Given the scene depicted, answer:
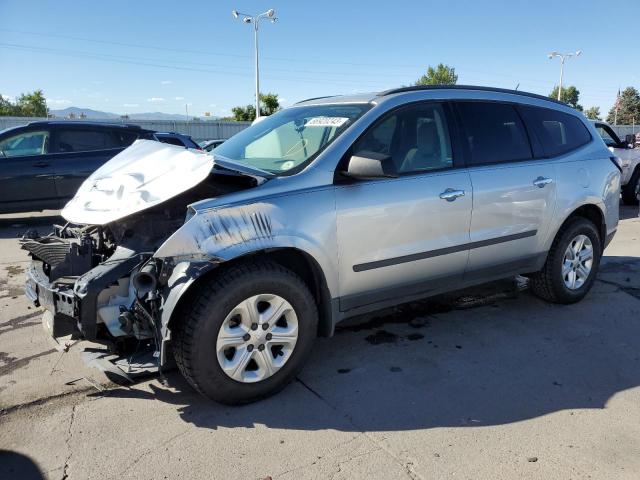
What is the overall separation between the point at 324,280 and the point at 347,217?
414 millimetres

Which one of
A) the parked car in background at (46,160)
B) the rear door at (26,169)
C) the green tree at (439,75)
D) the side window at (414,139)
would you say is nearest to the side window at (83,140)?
the parked car in background at (46,160)

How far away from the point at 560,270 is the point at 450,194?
162cm

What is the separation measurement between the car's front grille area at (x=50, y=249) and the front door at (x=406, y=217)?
68.4 inches

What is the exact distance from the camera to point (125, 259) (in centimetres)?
287

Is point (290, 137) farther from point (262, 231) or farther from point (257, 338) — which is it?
point (257, 338)

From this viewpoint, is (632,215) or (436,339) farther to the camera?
(632,215)

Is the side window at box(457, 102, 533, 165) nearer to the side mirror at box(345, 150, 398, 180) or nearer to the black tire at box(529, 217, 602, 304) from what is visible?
the black tire at box(529, 217, 602, 304)

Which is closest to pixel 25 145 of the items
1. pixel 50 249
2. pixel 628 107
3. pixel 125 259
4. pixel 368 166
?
pixel 50 249

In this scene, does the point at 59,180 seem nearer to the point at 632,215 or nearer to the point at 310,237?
the point at 310,237

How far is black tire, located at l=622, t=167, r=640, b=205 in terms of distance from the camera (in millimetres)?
10922

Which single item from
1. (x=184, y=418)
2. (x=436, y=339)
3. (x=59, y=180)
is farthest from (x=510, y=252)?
(x=59, y=180)

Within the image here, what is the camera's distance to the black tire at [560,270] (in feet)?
14.5

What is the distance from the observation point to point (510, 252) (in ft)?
13.4

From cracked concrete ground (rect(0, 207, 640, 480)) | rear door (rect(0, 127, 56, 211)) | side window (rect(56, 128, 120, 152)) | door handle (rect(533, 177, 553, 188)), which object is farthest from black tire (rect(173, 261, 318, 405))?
side window (rect(56, 128, 120, 152))
